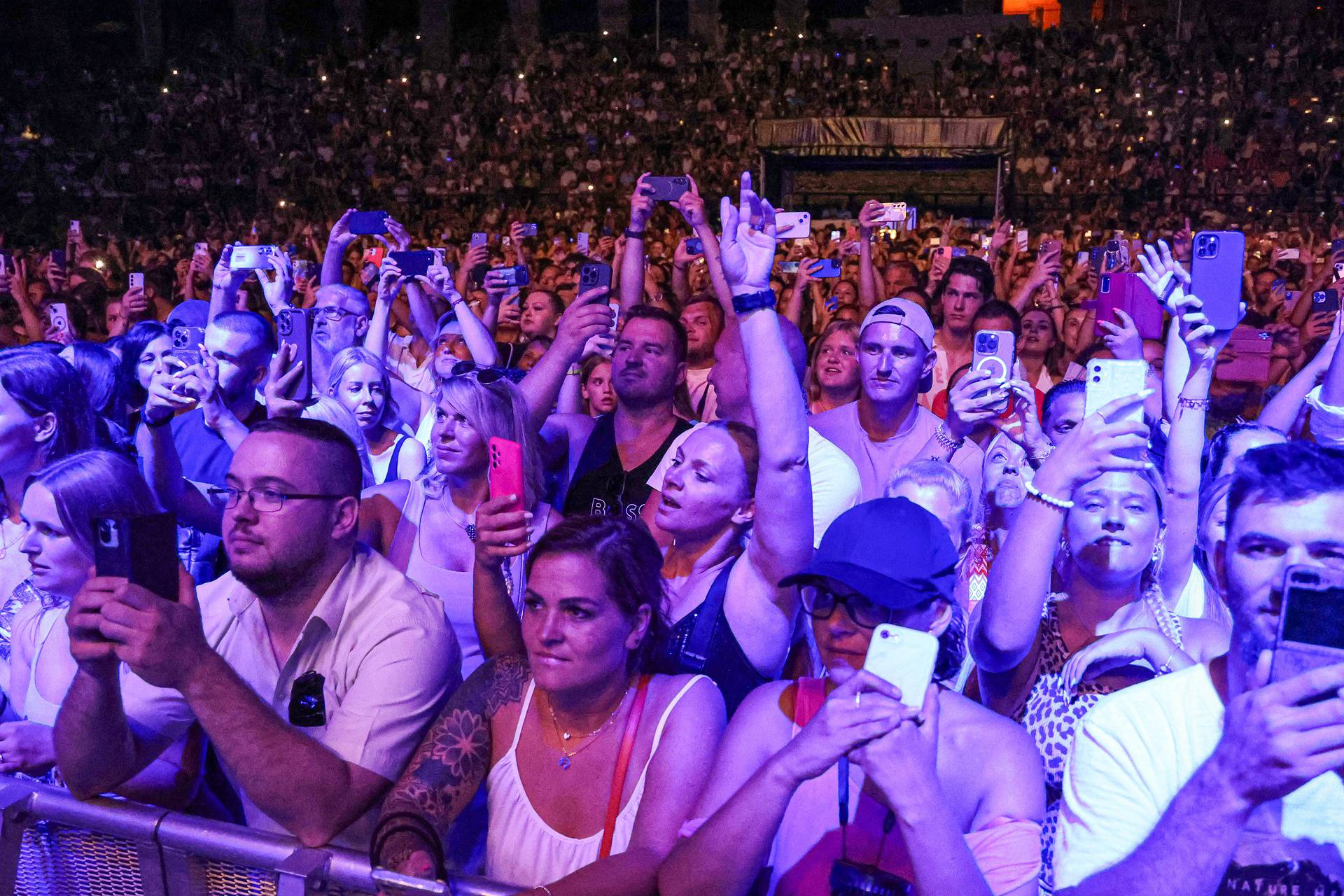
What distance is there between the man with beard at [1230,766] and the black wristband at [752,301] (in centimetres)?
108

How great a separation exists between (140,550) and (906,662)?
1.18 m

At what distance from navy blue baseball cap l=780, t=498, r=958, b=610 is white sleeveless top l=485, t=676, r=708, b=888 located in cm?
36

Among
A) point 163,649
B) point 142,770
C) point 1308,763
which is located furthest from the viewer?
point 142,770

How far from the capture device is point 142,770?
2.15 m

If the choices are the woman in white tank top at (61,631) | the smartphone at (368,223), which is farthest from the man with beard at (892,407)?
the smartphone at (368,223)

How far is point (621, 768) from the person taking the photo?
198 cm

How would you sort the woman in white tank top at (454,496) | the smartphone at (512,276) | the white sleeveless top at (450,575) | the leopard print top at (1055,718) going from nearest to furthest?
the leopard print top at (1055,718) → the white sleeveless top at (450,575) → the woman in white tank top at (454,496) → the smartphone at (512,276)

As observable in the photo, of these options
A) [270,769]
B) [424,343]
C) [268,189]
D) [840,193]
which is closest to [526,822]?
[270,769]

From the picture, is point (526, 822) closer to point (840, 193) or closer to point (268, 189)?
point (840, 193)

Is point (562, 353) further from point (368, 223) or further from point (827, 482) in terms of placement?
point (368, 223)

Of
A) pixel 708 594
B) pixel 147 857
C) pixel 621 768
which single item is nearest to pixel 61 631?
pixel 147 857

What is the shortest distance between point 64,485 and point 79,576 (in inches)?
7.9

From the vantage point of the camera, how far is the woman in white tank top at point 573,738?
6.32ft

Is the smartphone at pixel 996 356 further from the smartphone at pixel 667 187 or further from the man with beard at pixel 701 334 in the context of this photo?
the smartphone at pixel 667 187
